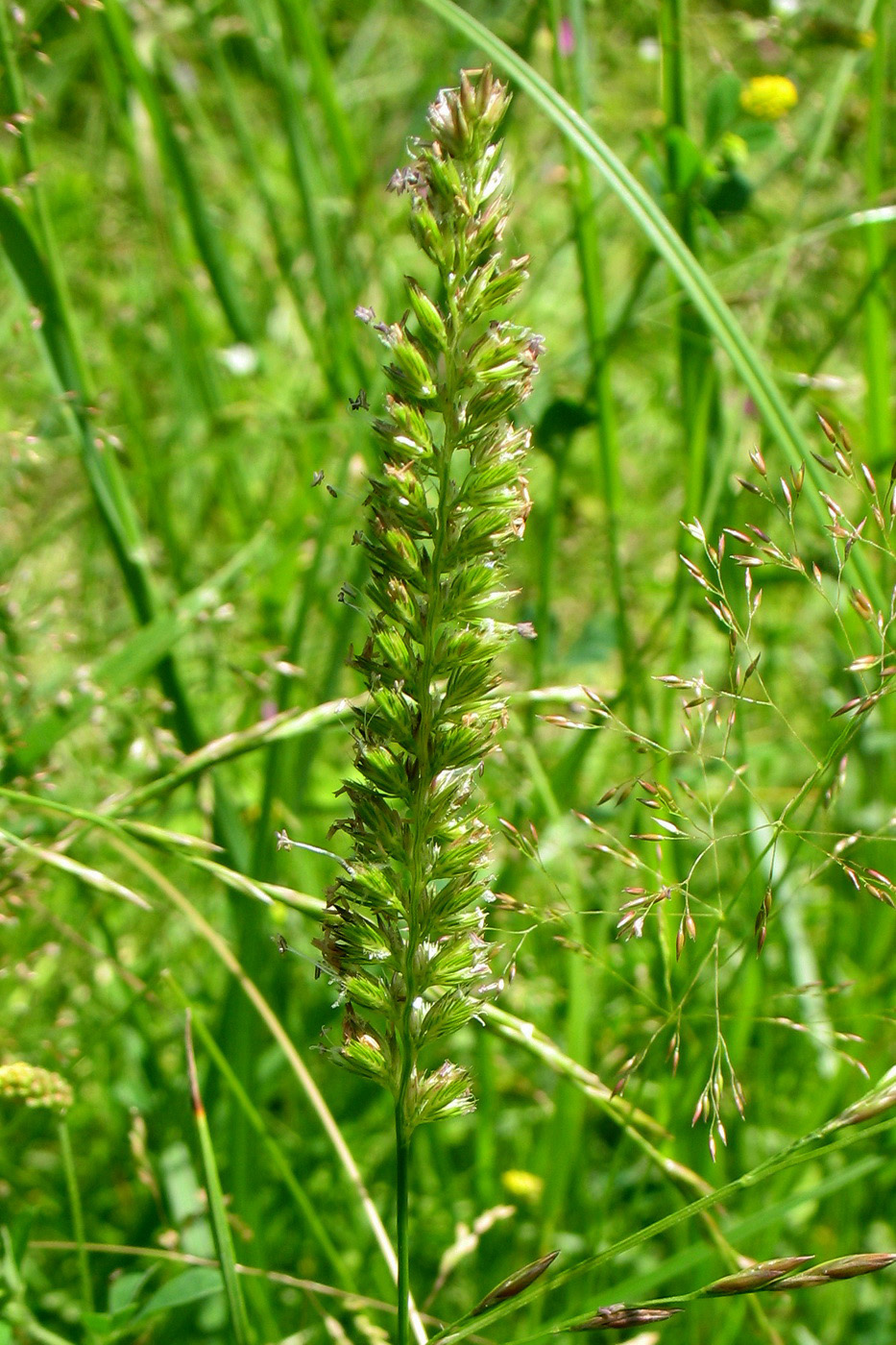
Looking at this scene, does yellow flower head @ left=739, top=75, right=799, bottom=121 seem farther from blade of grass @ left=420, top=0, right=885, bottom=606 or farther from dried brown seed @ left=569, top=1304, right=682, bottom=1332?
dried brown seed @ left=569, top=1304, right=682, bottom=1332

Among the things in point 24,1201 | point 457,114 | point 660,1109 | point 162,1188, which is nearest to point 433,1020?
point 457,114

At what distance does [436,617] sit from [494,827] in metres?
0.75

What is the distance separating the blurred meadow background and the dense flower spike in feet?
0.39

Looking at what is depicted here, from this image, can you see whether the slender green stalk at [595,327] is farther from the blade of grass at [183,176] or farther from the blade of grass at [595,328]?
the blade of grass at [183,176]

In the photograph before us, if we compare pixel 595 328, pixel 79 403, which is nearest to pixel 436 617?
pixel 79 403

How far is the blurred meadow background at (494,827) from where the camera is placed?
1141mm

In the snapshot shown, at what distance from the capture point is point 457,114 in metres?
0.75

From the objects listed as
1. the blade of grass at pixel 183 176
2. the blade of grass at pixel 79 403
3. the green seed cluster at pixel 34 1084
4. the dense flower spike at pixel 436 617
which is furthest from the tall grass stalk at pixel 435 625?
the blade of grass at pixel 183 176

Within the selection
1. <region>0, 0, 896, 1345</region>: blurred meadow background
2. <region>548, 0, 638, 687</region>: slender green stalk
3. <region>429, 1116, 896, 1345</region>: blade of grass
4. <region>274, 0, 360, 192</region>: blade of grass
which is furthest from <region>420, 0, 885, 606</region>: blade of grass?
<region>274, 0, 360, 192</region>: blade of grass

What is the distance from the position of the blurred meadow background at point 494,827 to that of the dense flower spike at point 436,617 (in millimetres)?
119

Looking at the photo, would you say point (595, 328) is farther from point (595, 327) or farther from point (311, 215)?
point (311, 215)

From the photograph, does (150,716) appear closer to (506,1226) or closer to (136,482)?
(136,482)

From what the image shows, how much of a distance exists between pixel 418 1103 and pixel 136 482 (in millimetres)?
1403

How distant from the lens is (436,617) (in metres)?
0.77
